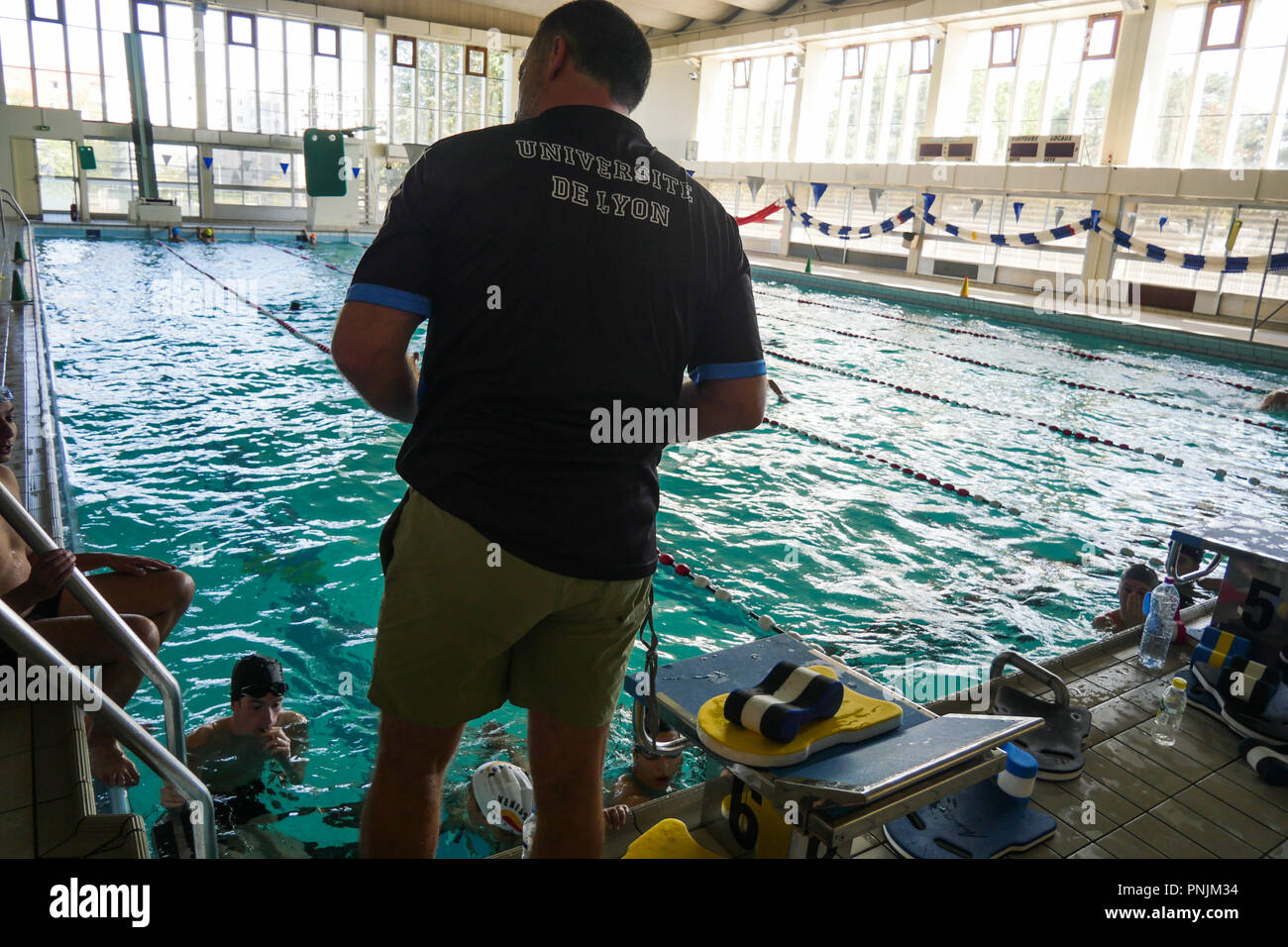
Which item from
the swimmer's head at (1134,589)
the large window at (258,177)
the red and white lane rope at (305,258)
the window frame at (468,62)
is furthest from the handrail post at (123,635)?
the window frame at (468,62)

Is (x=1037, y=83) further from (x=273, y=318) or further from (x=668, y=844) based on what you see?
(x=668, y=844)

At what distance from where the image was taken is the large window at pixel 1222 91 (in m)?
16.1

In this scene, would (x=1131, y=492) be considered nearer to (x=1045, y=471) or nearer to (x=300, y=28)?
(x=1045, y=471)

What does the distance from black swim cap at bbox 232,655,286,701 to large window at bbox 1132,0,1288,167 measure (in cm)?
1943

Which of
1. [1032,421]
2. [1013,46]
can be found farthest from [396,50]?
[1032,421]

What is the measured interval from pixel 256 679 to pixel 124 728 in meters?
1.51

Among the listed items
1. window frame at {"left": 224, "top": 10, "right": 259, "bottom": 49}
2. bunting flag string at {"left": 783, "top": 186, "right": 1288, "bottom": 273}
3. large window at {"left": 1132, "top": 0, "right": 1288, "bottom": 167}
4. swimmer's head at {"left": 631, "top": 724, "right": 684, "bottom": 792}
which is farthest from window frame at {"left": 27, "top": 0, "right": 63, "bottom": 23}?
Answer: swimmer's head at {"left": 631, "top": 724, "right": 684, "bottom": 792}

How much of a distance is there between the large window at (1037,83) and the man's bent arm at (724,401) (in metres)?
20.1

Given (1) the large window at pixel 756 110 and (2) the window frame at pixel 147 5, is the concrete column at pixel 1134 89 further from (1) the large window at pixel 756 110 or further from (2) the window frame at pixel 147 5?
(2) the window frame at pixel 147 5

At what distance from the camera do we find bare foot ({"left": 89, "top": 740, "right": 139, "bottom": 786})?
2.33 metres

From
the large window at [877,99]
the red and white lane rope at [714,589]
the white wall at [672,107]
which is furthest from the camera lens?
the white wall at [672,107]

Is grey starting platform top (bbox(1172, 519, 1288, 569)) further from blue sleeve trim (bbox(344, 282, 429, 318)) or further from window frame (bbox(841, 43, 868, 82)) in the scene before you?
window frame (bbox(841, 43, 868, 82))

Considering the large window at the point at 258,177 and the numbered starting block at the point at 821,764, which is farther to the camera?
the large window at the point at 258,177
